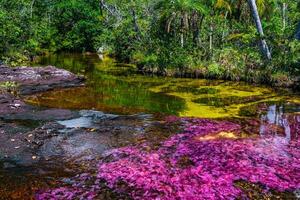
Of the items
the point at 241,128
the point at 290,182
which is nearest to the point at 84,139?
the point at 241,128

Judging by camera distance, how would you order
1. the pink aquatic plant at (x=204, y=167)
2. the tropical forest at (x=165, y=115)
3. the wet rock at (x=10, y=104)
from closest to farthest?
the pink aquatic plant at (x=204, y=167) < the tropical forest at (x=165, y=115) < the wet rock at (x=10, y=104)

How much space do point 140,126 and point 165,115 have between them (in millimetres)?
2100

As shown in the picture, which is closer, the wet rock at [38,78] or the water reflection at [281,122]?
the water reflection at [281,122]

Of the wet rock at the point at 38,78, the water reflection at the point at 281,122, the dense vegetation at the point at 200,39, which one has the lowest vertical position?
the water reflection at the point at 281,122

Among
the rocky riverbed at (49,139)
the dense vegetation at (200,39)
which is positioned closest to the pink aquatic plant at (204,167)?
the rocky riverbed at (49,139)

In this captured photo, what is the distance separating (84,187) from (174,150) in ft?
11.1

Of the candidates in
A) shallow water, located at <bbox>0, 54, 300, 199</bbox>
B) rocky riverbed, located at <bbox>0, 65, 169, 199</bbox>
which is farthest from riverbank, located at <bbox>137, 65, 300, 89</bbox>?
rocky riverbed, located at <bbox>0, 65, 169, 199</bbox>

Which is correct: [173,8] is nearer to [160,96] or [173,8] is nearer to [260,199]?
[160,96]

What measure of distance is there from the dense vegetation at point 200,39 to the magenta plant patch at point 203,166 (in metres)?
11.6

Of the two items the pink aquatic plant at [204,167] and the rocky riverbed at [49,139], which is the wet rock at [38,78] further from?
the pink aquatic plant at [204,167]

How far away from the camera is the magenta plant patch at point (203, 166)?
877 centimetres

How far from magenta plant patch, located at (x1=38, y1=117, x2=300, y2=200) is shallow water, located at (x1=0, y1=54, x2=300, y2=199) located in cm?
6

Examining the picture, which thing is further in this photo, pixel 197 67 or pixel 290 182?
pixel 197 67

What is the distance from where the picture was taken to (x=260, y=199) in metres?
8.32
